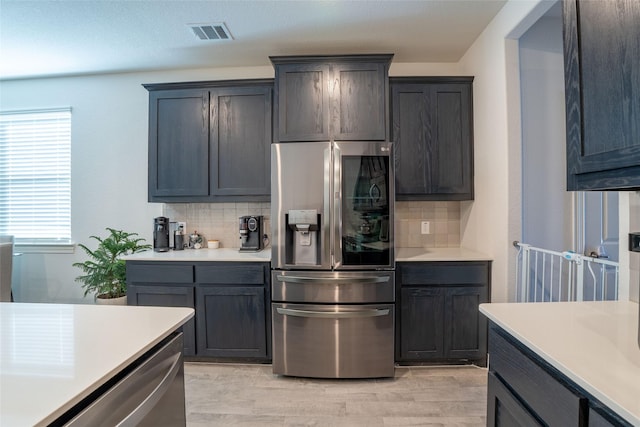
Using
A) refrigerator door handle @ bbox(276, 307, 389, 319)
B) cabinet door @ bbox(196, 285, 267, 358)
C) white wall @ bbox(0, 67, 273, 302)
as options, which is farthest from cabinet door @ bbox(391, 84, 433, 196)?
white wall @ bbox(0, 67, 273, 302)

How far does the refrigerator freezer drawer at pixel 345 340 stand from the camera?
230cm

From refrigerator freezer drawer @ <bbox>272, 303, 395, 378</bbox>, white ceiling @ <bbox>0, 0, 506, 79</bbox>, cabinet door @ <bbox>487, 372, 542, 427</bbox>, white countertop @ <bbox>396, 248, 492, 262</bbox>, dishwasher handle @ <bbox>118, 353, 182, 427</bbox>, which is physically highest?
white ceiling @ <bbox>0, 0, 506, 79</bbox>

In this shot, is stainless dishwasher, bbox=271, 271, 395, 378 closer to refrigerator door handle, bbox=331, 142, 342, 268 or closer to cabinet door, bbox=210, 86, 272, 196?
refrigerator door handle, bbox=331, 142, 342, 268

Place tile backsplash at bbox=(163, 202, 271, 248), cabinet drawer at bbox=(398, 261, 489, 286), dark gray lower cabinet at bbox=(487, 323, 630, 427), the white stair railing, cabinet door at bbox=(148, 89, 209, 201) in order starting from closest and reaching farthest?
1. dark gray lower cabinet at bbox=(487, 323, 630, 427)
2. the white stair railing
3. cabinet drawer at bbox=(398, 261, 489, 286)
4. cabinet door at bbox=(148, 89, 209, 201)
5. tile backsplash at bbox=(163, 202, 271, 248)

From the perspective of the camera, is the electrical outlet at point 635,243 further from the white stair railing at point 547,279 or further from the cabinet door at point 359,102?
the cabinet door at point 359,102

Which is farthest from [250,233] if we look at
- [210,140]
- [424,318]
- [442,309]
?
[442,309]

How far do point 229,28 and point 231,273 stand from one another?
6.43 feet

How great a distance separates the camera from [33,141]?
3430 mm

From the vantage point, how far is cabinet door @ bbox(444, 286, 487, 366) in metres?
2.43

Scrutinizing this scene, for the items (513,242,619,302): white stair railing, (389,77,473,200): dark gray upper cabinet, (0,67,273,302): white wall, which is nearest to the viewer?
(513,242,619,302): white stair railing

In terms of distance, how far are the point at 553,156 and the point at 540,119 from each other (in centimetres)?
29

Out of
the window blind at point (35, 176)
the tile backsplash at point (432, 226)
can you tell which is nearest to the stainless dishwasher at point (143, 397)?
the tile backsplash at point (432, 226)

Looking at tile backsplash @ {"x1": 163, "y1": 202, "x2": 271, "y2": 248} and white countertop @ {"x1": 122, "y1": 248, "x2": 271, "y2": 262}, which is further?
tile backsplash @ {"x1": 163, "y1": 202, "x2": 271, "y2": 248}

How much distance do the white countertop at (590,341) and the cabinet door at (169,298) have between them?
7.22 feet
